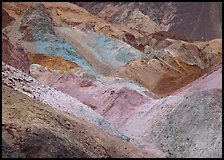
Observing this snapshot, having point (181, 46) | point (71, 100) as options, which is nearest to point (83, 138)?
point (71, 100)

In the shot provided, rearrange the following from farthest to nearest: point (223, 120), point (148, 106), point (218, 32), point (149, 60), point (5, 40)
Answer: point (218, 32)
point (149, 60)
point (5, 40)
point (148, 106)
point (223, 120)

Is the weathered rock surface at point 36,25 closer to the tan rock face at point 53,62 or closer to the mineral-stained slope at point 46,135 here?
the tan rock face at point 53,62

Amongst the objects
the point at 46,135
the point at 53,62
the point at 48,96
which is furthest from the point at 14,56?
the point at 46,135

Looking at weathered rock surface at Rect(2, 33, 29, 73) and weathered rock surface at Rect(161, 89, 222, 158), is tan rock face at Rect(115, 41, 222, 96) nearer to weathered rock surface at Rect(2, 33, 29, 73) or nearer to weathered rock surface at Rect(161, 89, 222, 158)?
weathered rock surface at Rect(2, 33, 29, 73)

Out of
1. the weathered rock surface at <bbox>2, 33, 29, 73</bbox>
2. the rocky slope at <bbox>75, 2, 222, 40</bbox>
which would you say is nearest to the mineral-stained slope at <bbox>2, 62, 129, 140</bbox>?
the weathered rock surface at <bbox>2, 33, 29, 73</bbox>

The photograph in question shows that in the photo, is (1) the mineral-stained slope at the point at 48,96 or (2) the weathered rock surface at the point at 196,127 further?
(1) the mineral-stained slope at the point at 48,96

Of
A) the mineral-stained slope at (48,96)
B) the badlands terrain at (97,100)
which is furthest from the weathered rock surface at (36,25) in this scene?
the mineral-stained slope at (48,96)

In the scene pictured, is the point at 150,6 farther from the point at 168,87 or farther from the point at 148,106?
the point at 148,106
